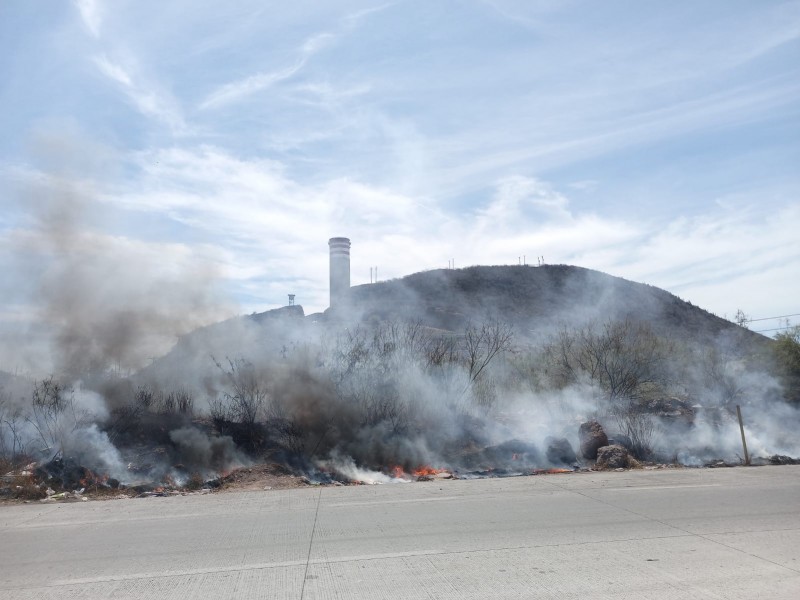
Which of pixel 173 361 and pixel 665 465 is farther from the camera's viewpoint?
pixel 173 361

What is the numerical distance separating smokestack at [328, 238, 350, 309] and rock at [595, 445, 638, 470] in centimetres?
2659

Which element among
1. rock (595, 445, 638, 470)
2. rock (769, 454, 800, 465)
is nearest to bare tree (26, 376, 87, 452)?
rock (595, 445, 638, 470)

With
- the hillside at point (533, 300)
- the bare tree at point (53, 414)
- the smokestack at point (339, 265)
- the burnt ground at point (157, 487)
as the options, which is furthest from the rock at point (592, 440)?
the smokestack at point (339, 265)

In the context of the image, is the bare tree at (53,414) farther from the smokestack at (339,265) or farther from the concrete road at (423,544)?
the smokestack at (339,265)

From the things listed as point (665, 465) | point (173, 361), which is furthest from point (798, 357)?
point (173, 361)

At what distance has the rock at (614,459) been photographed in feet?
47.3

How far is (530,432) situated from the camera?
1961 centimetres

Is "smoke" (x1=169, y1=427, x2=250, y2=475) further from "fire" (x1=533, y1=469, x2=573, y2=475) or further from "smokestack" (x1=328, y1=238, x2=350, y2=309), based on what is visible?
"smokestack" (x1=328, y1=238, x2=350, y2=309)

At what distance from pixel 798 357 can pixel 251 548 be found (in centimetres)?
2402

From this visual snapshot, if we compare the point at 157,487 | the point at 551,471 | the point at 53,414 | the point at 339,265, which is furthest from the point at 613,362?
the point at 339,265

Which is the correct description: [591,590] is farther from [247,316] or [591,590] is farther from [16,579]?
[247,316]

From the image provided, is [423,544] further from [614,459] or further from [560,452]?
[560,452]

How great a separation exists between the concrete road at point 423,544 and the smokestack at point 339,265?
1166 inches

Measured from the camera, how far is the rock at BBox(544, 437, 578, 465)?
16.6 metres
